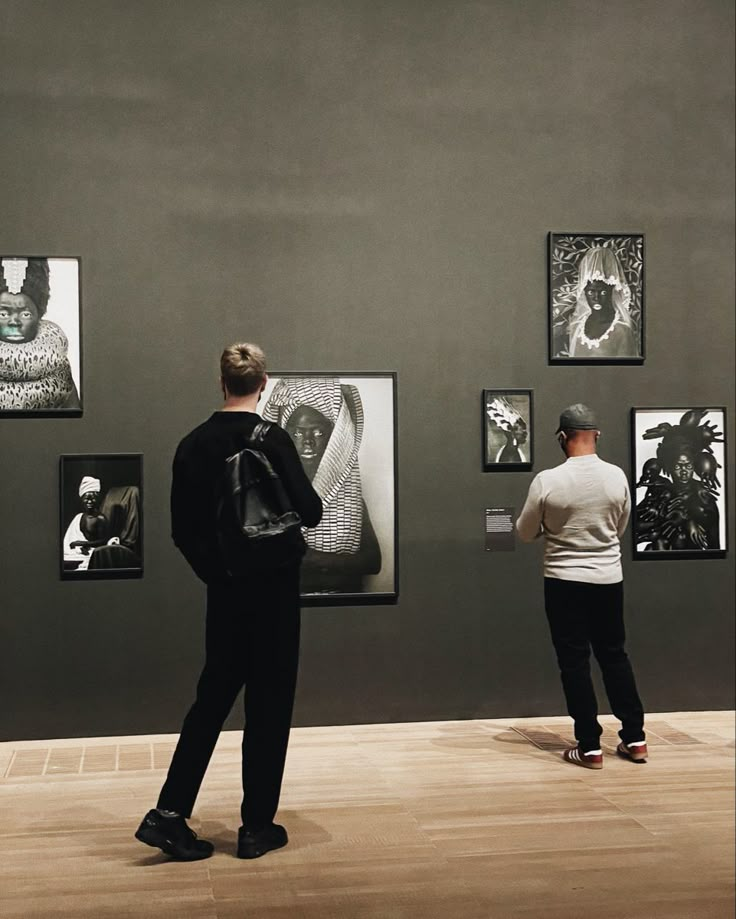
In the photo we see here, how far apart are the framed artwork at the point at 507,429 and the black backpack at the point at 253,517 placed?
242 cm

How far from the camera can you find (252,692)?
395 centimetres

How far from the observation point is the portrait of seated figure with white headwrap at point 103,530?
5824mm

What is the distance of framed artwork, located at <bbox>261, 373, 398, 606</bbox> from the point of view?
604 cm

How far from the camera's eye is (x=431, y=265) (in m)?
6.14

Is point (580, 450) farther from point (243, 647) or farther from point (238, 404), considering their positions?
point (243, 647)

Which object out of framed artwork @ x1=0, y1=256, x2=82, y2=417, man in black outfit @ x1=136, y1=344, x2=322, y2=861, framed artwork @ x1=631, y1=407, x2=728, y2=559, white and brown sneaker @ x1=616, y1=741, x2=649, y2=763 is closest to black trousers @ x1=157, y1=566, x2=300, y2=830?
man in black outfit @ x1=136, y1=344, x2=322, y2=861

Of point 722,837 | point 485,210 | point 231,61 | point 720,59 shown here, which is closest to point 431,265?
point 485,210

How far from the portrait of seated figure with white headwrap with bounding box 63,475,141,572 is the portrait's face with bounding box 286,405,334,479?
86cm

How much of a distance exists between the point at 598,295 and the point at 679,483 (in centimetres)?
111

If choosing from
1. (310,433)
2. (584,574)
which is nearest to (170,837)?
(584,574)

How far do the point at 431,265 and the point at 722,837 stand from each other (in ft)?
10.6

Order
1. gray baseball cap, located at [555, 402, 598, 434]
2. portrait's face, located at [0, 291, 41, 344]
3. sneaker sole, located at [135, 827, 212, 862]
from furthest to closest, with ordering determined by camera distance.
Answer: portrait's face, located at [0, 291, 41, 344] → gray baseball cap, located at [555, 402, 598, 434] → sneaker sole, located at [135, 827, 212, 862]

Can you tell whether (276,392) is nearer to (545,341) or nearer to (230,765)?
(545,341)

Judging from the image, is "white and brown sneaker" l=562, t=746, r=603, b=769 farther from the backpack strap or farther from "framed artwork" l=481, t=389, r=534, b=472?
the backpack strap
